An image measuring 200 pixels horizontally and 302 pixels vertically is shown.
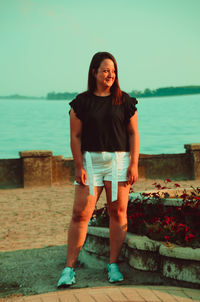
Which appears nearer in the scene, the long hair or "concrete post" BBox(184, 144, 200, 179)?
the long hair

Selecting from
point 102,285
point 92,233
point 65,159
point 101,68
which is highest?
point 101,68

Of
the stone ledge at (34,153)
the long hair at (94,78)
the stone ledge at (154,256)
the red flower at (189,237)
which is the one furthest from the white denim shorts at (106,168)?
the stone ledge at (34,153)

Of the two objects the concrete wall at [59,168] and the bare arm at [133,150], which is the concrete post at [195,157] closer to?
the concrete wall at [59,168]

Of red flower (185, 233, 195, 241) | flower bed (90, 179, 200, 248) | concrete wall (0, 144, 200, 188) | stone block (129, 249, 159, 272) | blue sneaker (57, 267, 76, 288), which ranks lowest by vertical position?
blue sneaker (57, 267, 76, 288)

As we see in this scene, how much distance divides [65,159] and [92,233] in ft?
21.9

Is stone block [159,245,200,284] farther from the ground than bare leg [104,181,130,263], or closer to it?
closer to it

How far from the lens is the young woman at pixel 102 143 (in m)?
4.28

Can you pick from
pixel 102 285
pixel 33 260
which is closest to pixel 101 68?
pixel 102 285

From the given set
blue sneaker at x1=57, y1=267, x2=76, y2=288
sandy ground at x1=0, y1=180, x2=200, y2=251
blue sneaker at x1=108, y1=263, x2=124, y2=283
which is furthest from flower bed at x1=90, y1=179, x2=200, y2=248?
sandy ground at x1=0, y1=180, x2=200, y2=251

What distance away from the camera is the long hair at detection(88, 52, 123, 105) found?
14.2 feet

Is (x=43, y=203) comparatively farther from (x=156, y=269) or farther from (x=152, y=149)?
(x=152, y=149)

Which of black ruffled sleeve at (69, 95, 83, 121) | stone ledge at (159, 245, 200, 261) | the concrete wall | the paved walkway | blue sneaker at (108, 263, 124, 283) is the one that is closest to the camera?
the paved walkway

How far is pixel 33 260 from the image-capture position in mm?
5605

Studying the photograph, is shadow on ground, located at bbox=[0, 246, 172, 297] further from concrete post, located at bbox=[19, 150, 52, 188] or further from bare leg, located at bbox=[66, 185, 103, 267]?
concrete post, located at bbox=[19, 150, 52, 188]
